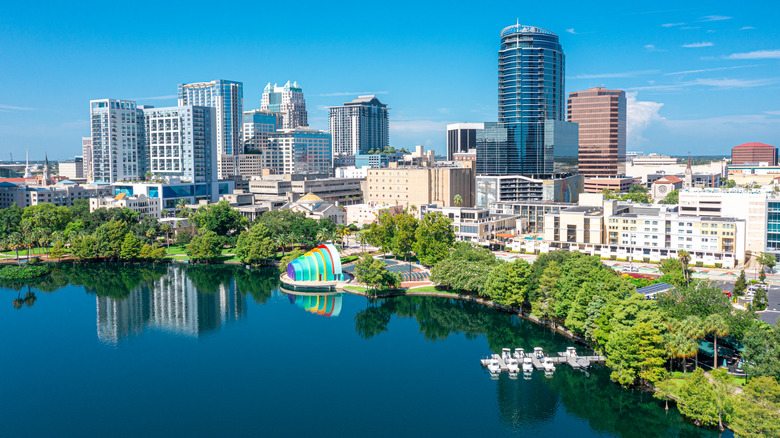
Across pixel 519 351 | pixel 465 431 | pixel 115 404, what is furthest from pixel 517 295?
pixel 115 404

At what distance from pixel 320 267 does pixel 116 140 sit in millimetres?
94825

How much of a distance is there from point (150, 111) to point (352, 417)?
129 m

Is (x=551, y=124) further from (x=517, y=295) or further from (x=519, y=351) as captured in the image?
(x=519, y=351)

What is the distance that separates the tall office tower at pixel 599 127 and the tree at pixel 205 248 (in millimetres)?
97995

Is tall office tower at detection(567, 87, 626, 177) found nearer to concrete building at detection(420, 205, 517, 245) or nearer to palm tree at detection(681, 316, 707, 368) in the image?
concrete building at detection(420, 205, 517, 245)

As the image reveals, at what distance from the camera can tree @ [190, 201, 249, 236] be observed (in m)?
97.6

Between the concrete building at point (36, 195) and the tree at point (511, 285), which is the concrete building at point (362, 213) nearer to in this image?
the concrete building at point (36, 195)

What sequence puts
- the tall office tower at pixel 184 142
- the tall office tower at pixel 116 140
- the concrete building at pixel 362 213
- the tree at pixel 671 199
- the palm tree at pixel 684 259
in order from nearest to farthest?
the palm tree at pixel 684 259
the concrete building at pixel 362 213
the tree at pixel 671 199
the tall office tower at pixel 184 142
the tall office tower at pixel 116 140

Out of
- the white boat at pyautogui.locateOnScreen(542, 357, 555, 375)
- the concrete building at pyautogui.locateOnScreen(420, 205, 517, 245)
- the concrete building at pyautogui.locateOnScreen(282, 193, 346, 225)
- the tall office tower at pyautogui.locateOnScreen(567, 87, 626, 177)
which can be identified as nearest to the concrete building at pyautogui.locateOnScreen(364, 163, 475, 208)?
the concrete building at pyautogui.locateOnScreen(282, 193, 346, 225)

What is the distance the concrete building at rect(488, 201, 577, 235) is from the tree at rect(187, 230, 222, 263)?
4573cm

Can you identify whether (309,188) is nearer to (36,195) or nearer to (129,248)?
(36,195)

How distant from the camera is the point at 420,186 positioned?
125875 mm

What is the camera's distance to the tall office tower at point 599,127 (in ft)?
488

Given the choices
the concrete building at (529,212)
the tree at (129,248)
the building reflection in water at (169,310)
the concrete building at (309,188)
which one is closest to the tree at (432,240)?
the concrete building at (529,212)
